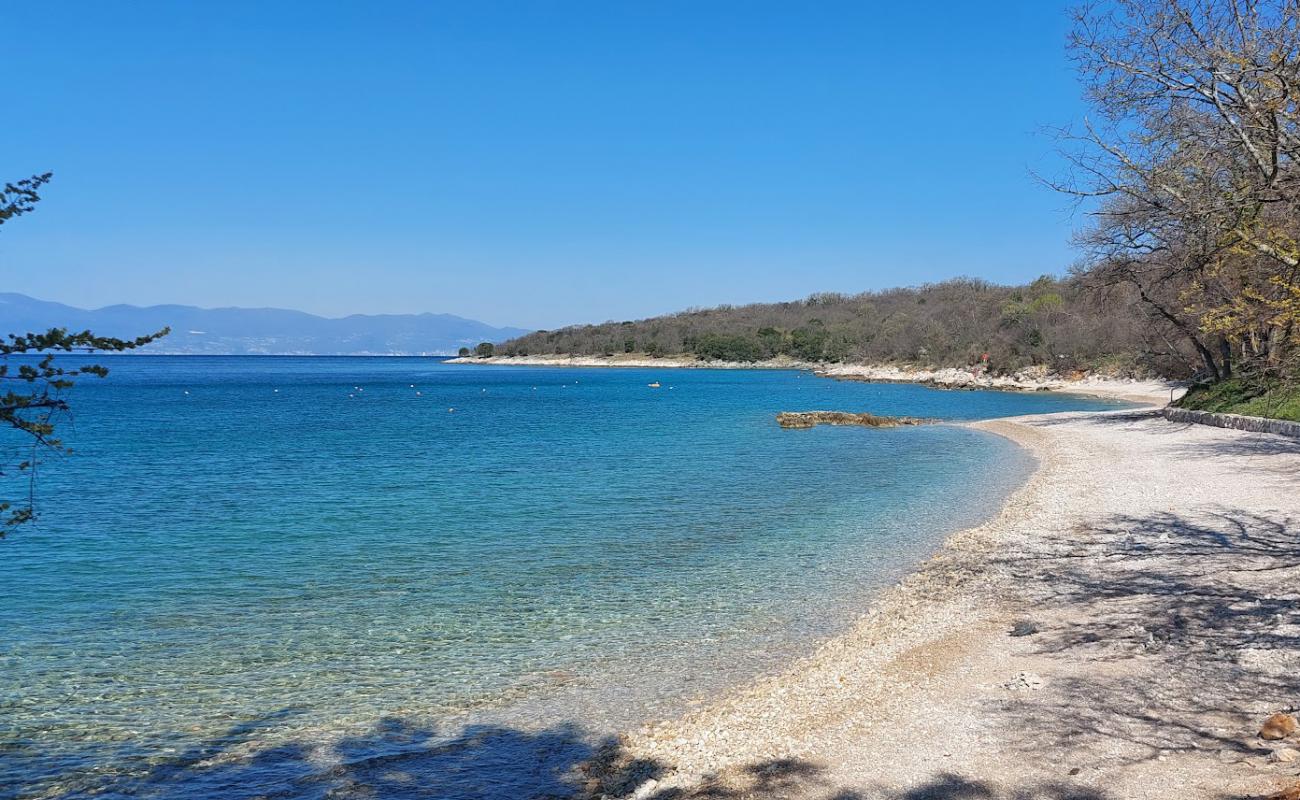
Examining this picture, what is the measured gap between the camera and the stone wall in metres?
24.8

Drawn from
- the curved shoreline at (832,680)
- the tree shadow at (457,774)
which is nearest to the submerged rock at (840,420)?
the curved shoreline at (832,680)

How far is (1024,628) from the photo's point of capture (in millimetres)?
9594

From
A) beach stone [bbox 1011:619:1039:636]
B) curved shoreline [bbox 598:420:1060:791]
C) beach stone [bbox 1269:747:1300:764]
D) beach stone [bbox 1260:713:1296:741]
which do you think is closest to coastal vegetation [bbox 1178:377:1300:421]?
curved shoreline [bbox 598:420:1060:791]

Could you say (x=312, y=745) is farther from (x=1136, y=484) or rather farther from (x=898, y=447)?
(x=898, y=447)

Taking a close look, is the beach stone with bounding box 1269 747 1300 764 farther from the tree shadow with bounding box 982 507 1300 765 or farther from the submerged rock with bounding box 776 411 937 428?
the submerged rock with bounding box 776 411 937 428

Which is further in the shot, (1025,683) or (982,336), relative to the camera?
(982,336)

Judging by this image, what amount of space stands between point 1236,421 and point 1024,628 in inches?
943

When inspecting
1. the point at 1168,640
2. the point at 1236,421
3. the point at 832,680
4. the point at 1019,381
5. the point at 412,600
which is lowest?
the point at 412,600

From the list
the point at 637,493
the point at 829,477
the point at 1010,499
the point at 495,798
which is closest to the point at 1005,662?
the point at 495,798

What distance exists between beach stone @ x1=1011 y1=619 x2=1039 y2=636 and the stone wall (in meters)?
19.4

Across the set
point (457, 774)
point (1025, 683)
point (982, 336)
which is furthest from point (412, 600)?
point (982, 336)

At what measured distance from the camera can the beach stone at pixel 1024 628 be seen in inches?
371

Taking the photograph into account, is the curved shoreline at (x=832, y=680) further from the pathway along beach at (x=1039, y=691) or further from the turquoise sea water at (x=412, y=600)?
the turquoise sea water at (x=412, y=600)

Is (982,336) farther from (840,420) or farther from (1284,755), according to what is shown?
(1284,755)
